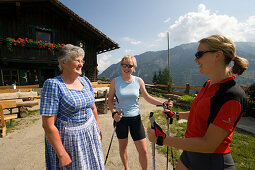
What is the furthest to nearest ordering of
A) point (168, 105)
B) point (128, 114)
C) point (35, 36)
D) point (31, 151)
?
point (35, 36)
point (31, 151)
point (128, 114)
point (168, 105)

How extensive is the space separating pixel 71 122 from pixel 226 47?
1.92m

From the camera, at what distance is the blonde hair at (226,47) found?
120cm

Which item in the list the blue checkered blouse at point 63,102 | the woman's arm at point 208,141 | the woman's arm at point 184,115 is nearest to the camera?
the woman's arm at point 208,141

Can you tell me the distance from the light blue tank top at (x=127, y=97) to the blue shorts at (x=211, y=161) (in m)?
1.25

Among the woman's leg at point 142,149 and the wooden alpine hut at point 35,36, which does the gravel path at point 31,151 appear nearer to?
the woman's leg at point 142,149

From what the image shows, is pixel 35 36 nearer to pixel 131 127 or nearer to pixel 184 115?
pixel 131 127

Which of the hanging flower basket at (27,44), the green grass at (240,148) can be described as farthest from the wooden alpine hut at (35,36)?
Answer: the green grass at (240,148)

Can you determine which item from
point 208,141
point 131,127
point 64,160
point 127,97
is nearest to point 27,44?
point 127,97

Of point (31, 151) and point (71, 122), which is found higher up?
point (71, 122)

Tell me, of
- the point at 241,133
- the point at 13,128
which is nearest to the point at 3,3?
the point at 13,128

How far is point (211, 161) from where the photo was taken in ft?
4.24

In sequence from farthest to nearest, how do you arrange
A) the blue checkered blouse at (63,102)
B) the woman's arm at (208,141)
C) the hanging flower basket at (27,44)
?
1. the hanging flower basket at (27,44)
2. the blue checkered blouse at (63,102)
3. the woman's arm at (208,141)

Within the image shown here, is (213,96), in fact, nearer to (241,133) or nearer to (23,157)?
(23,157)

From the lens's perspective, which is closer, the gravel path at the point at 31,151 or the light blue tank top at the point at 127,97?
the light blue tank top at the point at 127,97
